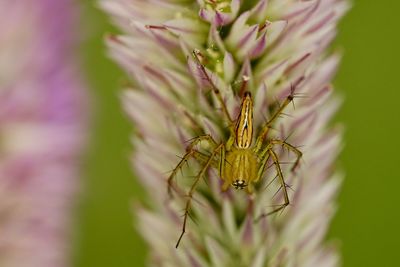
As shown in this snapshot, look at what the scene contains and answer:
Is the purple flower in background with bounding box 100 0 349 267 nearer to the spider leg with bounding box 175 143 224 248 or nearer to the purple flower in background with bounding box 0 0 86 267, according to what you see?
the spider leg with bounding box 175 143 224 248

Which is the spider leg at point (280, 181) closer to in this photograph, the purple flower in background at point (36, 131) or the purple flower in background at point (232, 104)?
the purple flower in background at point (232, 104)

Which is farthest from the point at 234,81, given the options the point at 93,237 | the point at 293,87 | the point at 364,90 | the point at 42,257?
the point at 364,90

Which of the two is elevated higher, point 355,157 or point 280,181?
point 280,181

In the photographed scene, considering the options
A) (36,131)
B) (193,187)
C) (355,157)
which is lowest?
(355,157)

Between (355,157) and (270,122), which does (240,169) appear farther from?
(355,157)

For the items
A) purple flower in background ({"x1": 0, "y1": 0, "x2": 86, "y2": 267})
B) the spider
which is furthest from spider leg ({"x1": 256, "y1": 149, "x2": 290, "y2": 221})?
purple flower in background ({"x1": 0, "y1": 0, "x2": 86, "y2": 267})

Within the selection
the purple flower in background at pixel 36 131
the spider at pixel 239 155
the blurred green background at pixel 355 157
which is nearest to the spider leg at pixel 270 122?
the spider at pixel 239 155

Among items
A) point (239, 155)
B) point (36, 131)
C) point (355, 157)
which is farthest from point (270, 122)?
point (355, 157)

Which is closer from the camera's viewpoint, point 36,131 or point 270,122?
point 270,122
